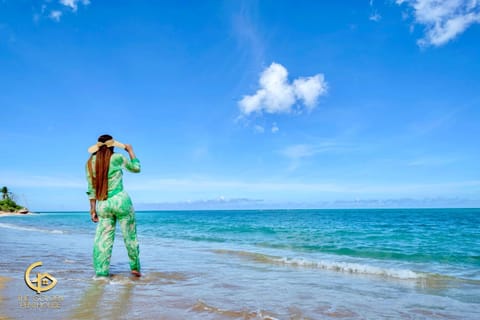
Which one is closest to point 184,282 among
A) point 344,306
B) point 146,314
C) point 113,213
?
point 113,213

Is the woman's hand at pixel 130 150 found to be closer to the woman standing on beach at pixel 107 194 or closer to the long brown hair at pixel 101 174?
the woman standing on beach at pixel 107 194

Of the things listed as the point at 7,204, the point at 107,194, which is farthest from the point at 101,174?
the point at 7,204

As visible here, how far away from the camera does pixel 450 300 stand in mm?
5648

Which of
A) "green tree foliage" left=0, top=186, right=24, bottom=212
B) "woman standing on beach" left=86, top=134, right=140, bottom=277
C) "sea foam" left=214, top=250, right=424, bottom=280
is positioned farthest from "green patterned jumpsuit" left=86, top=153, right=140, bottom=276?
"green tree foliage" left=0, top=186, right=24, bottom=212

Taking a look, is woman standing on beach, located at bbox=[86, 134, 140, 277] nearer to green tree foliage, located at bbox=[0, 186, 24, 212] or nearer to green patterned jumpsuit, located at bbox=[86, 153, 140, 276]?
green patterned jumpsuit, located at bbox=[86, 153, 140, 276]

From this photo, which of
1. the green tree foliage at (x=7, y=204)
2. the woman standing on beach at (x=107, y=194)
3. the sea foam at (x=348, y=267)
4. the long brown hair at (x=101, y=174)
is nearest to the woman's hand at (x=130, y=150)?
the woman standing on beach at (x=107, y=194)

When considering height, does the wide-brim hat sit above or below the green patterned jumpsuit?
above

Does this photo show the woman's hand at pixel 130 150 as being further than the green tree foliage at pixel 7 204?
No

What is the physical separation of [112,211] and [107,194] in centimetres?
30

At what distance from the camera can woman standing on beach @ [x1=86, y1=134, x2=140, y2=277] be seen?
5.75 m

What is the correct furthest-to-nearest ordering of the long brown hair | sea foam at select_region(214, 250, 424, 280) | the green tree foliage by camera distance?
the green tree foliage
sea foam at select_region(214, 250, 424, 280)
the long brown hair

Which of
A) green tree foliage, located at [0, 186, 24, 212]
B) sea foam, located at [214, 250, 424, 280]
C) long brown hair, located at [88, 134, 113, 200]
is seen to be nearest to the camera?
long brown hair, located at [88, 134, 113, 200]

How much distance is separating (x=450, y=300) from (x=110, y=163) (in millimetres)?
6128

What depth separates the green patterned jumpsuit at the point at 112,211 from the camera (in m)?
5.77
